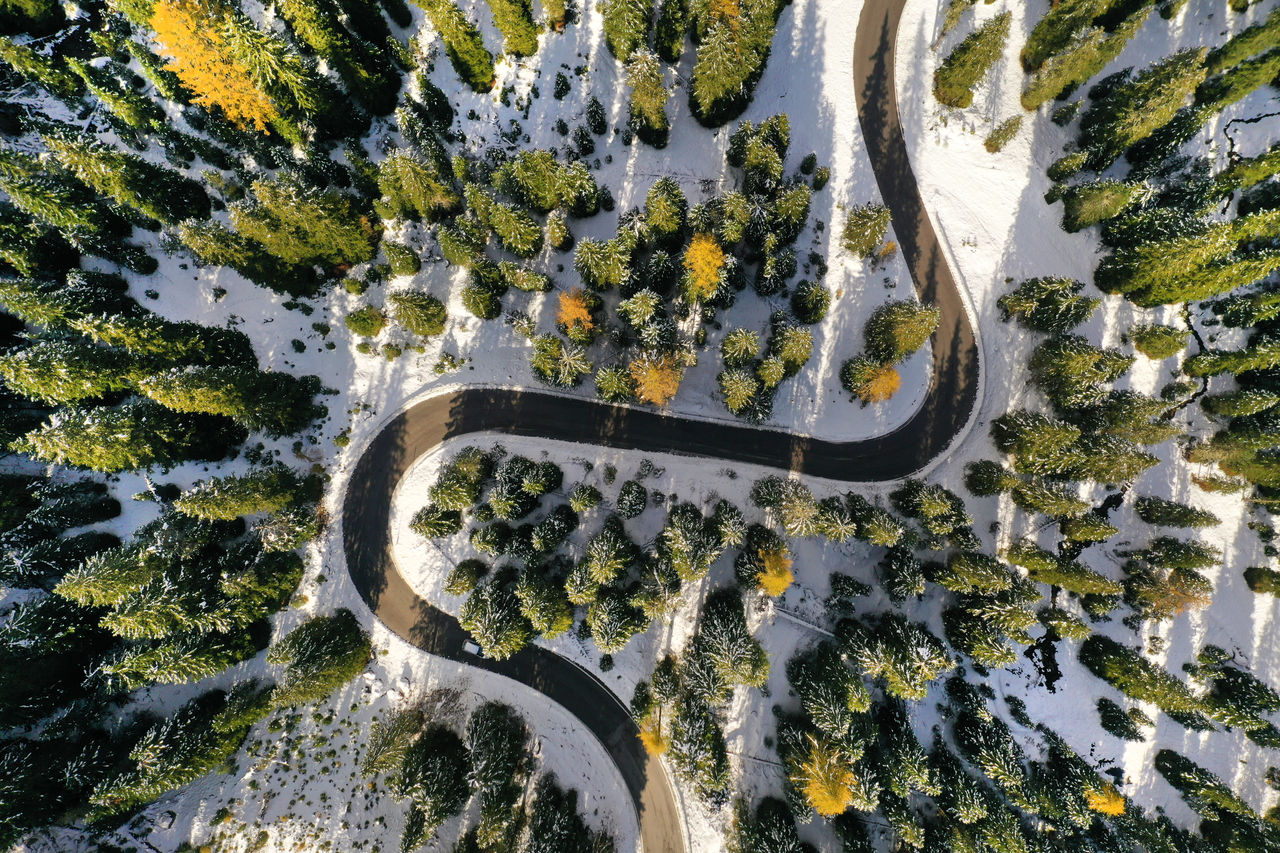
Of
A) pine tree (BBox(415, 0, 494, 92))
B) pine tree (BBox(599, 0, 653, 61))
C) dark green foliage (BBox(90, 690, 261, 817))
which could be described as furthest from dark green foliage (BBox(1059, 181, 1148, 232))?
dark green foliage (BBox(90, 690, 261, 817))

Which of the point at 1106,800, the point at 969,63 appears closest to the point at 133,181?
the point at 969,63

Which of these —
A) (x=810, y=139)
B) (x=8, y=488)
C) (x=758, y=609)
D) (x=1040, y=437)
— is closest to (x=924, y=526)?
(x=1040, y=437)

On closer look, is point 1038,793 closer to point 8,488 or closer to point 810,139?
point 810,139

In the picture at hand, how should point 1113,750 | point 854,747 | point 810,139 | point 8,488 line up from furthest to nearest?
point 810,139, point 1113,750, point 8,488, point 854,747

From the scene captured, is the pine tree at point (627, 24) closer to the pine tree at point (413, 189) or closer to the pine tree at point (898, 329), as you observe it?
the pine tree at point (413, 189)

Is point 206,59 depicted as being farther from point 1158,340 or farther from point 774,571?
point 1158,340

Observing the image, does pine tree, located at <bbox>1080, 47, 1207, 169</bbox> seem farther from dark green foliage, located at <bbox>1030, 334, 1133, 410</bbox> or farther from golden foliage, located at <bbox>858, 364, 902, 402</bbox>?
golden foliage, located at <bbox>858, 364, 902, 402</bbox>

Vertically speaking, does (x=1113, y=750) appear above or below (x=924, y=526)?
below
